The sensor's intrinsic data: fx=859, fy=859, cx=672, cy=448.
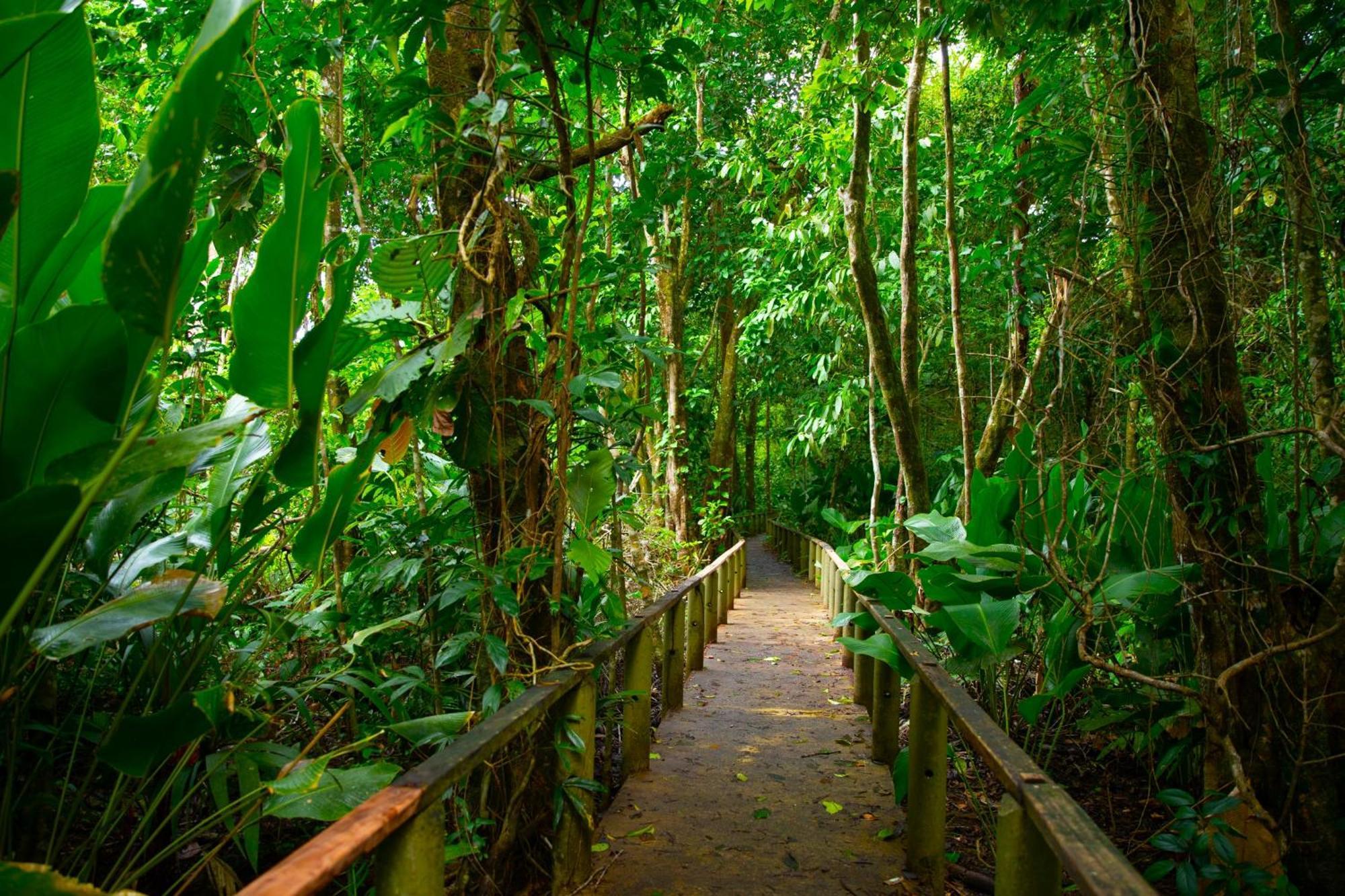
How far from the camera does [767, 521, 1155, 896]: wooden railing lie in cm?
142

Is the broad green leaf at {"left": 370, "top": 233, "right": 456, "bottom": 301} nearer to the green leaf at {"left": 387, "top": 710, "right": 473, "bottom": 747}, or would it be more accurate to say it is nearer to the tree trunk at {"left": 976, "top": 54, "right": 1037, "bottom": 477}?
the green leaf at {"left": 387, "top": 710, "right": 473, "bottom": 747}

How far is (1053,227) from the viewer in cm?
445

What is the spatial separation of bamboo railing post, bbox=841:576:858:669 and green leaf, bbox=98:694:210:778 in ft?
16.4

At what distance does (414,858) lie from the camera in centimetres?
158

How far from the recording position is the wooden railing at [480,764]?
4.14 ft

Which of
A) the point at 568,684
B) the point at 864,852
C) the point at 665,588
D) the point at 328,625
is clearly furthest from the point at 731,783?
the point at 665,588

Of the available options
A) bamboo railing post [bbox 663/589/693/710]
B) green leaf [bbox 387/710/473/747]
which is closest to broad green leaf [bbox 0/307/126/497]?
green leaf [bbox 387/710/473/747]

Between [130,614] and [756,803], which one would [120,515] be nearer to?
[130,614]

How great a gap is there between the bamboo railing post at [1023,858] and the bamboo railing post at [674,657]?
2818 millimetres

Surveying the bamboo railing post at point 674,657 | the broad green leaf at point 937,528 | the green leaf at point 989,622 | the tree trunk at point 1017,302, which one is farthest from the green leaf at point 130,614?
the tree trunk at point 1017,302

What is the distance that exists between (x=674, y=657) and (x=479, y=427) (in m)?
2.87

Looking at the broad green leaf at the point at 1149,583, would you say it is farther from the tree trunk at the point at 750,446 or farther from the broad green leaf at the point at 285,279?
the tree trunk at the point at 750,446

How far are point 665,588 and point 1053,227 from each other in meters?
4.44

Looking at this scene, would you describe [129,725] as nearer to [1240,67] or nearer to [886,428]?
[1240,67]
